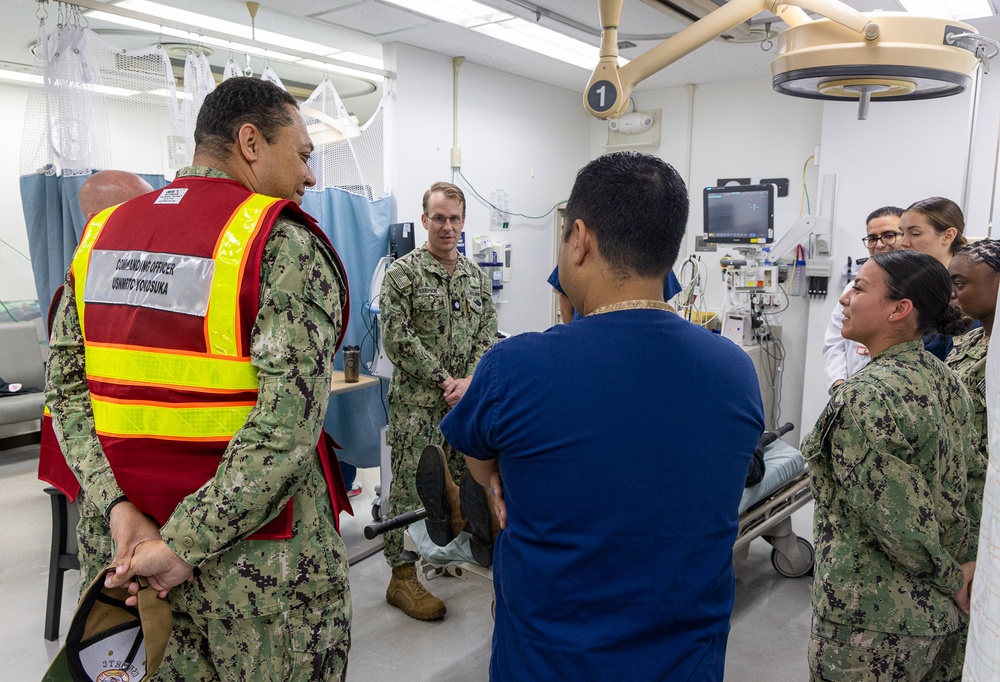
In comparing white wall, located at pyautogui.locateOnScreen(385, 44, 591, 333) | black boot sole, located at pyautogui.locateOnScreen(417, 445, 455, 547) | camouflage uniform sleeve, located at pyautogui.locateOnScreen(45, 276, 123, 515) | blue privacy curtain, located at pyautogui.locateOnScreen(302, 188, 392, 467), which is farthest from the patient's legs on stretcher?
white wall, located at pyautogui.locateOnScreen(385, 44, 591, 333)

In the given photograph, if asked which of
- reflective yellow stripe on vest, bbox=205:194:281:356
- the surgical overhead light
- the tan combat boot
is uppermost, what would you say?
the surgical overhead light

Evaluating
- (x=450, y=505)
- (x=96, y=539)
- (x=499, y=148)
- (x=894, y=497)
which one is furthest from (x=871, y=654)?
(x=499, y=148)

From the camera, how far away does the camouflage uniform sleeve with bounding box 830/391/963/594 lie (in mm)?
1501

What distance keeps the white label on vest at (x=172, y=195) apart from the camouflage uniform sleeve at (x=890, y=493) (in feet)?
4.66

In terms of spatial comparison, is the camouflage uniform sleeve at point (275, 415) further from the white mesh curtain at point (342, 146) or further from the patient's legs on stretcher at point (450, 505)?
the white mesh curtain at point (342, 146)

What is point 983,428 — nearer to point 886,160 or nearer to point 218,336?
point 218,336

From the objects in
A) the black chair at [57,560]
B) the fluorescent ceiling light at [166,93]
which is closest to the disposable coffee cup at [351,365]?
the black chair at [57,560]

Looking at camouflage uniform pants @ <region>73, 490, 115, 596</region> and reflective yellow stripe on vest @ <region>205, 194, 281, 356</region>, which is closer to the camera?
reflective yellow stripe on vest @ <region>205, 194, 281, 356</region>

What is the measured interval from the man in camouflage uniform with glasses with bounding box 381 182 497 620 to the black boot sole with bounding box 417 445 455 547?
81 centimetres

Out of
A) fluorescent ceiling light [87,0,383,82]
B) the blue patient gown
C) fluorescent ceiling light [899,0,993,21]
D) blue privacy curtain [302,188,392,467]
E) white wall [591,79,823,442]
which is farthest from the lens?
white wall [591,79,823,442]

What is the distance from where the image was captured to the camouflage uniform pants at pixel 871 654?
1.59 m

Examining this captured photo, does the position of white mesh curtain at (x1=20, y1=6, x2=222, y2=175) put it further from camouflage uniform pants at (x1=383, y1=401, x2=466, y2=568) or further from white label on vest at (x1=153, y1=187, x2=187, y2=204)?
white label on vest at (x1=153, y1=187, x2=187, y2=204)

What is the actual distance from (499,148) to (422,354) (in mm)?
3299

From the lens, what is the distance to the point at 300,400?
1197 mm
